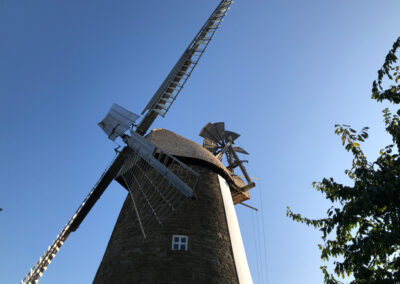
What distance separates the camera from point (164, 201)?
9.88 meters

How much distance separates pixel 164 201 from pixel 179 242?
1.40 m

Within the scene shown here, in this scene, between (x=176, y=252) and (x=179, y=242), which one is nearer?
(x=176, y=252)

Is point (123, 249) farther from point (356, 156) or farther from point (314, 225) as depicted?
point (356, 156)

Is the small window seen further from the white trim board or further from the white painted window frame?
the white trim board

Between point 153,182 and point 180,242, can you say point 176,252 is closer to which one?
point 180,242

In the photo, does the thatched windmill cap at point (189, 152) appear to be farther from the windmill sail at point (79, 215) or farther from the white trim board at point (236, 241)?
the windmill sail at point (79, 215)

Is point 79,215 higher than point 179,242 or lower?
higher

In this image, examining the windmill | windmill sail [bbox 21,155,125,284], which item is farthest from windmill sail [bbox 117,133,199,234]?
windmill sail [bbox 21,155,125,284]

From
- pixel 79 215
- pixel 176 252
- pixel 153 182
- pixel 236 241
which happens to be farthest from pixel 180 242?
pixel 79 215

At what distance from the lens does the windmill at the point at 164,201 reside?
29.1 feet

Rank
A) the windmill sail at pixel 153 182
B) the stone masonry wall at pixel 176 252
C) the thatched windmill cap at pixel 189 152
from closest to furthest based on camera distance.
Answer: the stone masonry wall at pixel 176 252, the windmill sail at pixel 153 182, the thatched windmill cap at pixel 189 152

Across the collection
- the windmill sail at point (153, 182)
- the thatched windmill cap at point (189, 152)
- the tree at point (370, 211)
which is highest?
the thatched windmill cap at point (189, 152)

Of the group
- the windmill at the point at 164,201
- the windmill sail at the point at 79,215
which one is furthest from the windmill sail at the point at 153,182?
the windmill sail at the point at 79,215

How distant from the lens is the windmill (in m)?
8.88
